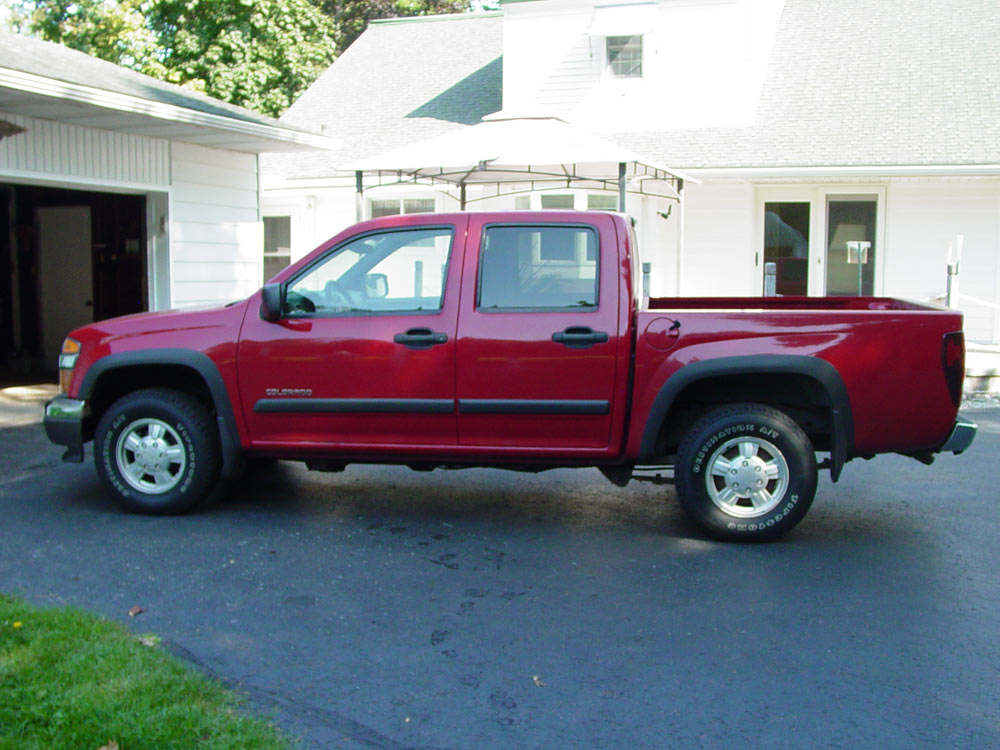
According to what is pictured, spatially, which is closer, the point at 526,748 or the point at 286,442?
the point at 526,748

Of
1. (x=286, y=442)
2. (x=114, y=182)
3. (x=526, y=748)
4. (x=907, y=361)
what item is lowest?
(x=526, y=748)

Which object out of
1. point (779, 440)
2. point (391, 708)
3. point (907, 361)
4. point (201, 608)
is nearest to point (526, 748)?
point (391, 708)

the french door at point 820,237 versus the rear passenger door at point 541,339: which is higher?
the french door at point 820,237

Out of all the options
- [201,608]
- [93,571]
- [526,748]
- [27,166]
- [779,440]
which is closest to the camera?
[526,748]

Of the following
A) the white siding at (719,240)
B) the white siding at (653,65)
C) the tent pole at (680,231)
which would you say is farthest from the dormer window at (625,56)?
the tent pole at (680,231)

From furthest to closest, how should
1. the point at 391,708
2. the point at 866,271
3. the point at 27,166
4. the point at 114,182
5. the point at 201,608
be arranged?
1. the point at 866,271
2. the point at 114,182
3. the point at 27,166
4. the point at 201,608
5. the point at 391,708

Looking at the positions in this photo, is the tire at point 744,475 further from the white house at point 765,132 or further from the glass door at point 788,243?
the glass door at point 788,243

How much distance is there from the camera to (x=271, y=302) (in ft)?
20.3

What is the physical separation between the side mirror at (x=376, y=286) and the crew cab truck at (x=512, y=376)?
0.01 metres

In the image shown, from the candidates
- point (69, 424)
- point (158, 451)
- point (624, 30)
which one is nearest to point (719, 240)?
point (624, 30)

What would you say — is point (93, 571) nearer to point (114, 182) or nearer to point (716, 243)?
point (114, 182)

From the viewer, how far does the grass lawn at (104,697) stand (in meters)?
3.53

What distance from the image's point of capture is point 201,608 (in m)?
4.92

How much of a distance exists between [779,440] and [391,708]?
9.38 ft
